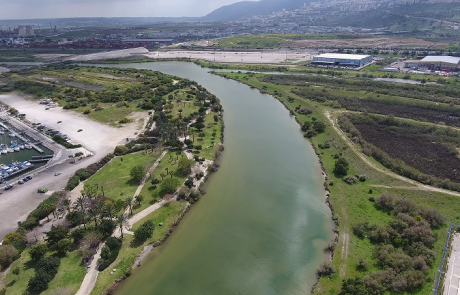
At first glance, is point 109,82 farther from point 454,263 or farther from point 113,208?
point 454,263

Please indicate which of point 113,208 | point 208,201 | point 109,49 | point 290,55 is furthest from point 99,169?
point 109,49

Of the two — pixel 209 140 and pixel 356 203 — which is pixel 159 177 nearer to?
pixel 209 140

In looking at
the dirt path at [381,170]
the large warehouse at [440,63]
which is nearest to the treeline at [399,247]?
the dirt path at [381,170]

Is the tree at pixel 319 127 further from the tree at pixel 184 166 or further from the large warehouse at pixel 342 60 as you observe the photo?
the large warehouse at pixel 342 60

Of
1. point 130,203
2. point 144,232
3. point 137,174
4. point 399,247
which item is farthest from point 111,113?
point 399,247

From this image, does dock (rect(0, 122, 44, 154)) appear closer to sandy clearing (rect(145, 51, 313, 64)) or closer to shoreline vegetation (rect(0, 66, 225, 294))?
shoreline vegetation (rect(0, 66, 225, 294))

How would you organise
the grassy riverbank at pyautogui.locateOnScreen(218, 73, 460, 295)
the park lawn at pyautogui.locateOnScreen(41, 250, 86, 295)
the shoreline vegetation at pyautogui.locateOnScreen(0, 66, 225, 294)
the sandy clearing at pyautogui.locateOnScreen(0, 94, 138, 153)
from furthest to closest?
the sandy clearing at pyautogui.locateOnScreen(0, 94, 138, 153) < the grassy riverbank at pyautogui.locateOnScreen(218, 73, 460, 295) < the shoreline vegetation at pyautogui.locateOnScreen(0, 66, 225, 294) < the park lawn at pyautogui.locateOnScreen(41, 250, 86, 295)

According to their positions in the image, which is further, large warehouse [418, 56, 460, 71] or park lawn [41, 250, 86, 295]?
large warehouse [418, 56, 460, 71]

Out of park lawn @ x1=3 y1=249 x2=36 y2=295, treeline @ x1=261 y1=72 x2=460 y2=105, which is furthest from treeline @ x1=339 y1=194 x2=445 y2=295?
treeline @ x1=261 y1=72 x2=460 y2=105
